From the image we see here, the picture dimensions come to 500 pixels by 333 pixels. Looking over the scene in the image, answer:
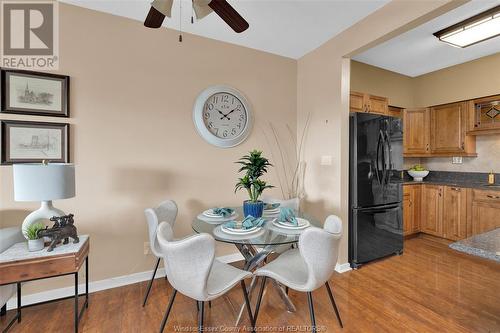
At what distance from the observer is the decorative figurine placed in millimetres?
1771

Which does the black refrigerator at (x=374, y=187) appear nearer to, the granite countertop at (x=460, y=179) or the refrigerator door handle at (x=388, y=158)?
the refrigerator door handle at (x=388, y=158)

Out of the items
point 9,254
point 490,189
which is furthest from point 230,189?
point 490,189

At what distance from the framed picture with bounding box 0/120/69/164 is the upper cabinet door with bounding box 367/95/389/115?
3.71 m

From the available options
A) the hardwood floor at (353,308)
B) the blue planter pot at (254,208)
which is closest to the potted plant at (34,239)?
the hardwood floor at (353,308)

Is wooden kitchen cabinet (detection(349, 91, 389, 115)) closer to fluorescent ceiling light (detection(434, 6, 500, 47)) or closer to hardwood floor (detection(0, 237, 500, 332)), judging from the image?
fluorescent ceiling light (detection(434, 6, 500, 47))

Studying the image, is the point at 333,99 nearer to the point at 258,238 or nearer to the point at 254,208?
the point at 254,208

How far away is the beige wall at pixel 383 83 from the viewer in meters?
3.71

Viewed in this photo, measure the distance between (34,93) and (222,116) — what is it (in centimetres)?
179

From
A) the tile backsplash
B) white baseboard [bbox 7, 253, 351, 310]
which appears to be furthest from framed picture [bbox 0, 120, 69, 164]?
the tile backsplash

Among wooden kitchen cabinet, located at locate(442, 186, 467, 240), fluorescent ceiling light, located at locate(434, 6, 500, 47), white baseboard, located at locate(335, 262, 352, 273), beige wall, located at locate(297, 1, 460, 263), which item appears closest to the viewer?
beige wall, located at locate(297, 1, 460, 263)

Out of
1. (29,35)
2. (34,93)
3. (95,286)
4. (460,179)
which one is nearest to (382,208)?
(460,179)

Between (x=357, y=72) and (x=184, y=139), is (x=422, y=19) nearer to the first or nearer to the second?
(x=357, y=72)

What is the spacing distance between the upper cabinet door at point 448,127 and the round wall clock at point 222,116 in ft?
10.6

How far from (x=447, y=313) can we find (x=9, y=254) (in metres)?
3.37
